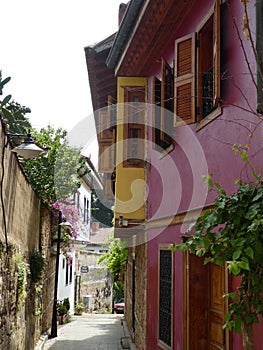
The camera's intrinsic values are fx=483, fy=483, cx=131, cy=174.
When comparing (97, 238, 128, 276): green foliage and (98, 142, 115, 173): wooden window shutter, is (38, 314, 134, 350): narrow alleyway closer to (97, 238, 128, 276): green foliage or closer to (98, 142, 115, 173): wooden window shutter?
(97, 238, 128, 276): green foliage

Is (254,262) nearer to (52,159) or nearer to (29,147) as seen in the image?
(29,147)

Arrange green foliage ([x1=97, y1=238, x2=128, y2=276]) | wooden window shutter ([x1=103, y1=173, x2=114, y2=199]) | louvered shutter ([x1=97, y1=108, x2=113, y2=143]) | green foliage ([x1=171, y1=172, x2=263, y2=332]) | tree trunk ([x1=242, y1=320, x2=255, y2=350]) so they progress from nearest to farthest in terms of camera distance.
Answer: green foliage ([x1=171, y1=172, x2=263, y2=332]), tree trunk ([x1=242, y1=320, x2=255, y2=350]), louvered shutter ([x1=97, y1=108, x2=113, y2=143]), wooden window shutter ([x1=103, y1=173, x2=114, y2=199]), green foliage ([x1=97, y1=238, x2=128, y2=276])

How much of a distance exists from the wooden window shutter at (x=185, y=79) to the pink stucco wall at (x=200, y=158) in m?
0.22

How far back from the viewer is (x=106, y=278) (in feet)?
111

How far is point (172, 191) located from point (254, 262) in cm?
451

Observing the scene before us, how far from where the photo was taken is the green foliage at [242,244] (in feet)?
9.89

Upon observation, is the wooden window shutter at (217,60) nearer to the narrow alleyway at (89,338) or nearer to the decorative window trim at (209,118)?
the decorative window trim at (209,118)

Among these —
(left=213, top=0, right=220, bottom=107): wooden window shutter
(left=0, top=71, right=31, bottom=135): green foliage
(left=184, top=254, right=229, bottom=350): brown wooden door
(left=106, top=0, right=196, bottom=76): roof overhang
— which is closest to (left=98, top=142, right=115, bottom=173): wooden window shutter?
(left=0, top=71, right=31, bottom=135): green foliage

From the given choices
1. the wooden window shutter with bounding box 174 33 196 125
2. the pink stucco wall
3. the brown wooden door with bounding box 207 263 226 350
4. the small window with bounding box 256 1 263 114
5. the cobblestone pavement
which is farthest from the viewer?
the cobblestone pavement

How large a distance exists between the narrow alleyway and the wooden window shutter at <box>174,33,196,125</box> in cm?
803

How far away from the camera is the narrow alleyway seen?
1254cm

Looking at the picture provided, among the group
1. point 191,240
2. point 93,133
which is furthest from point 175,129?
point 93,133

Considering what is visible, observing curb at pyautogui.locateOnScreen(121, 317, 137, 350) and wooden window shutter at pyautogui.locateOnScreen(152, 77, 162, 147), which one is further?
curb at pyautogui.locateOnScreen(121, 317, 137, 350)

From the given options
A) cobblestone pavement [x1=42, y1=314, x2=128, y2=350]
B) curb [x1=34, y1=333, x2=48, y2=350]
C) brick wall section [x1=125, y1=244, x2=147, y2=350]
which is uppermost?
brick wall section [x1=125, y1=244, x2=147, y2=350]
